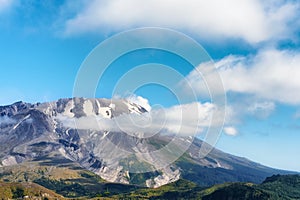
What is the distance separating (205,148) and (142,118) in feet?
94.8

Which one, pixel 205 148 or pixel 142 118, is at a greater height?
pixel 142 118

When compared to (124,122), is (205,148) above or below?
A: below

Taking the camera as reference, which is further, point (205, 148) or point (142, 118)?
point (142, 118)

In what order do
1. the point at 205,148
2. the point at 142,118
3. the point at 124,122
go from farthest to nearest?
the point at 124,122
the point at 142,118
the point at 205,148

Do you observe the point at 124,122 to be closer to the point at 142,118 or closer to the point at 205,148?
the point at 142,118

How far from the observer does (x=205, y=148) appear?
5059cm

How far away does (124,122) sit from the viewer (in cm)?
8856

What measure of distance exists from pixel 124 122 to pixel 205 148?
40459 mm

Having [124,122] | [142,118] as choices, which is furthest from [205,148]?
[124,122]

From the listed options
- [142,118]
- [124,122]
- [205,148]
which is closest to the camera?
[205,148]

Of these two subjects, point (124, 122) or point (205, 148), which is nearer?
point (205, 148)

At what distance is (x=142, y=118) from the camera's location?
3063 inches

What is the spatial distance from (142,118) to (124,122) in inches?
464
